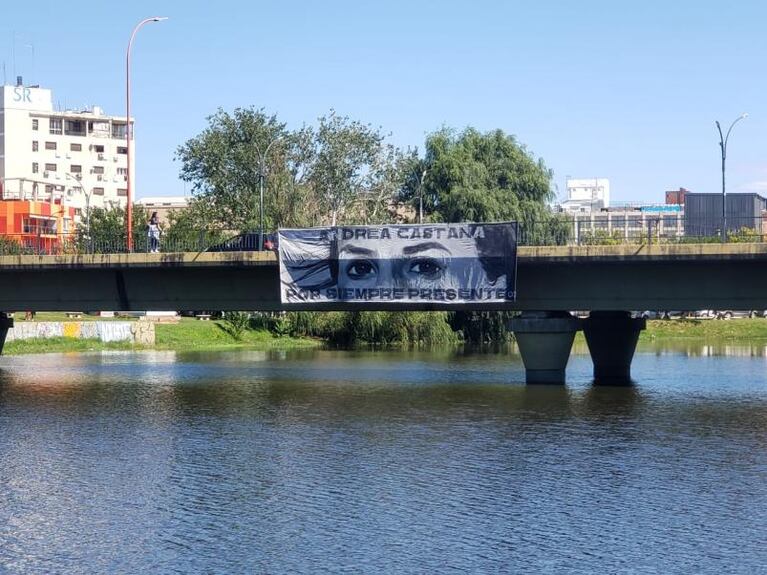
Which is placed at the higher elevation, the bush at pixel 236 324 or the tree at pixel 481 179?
the tree at pixel 481 179

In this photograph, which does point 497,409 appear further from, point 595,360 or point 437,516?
point 437,516

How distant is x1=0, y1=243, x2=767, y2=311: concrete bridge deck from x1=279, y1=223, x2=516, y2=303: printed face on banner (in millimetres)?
1070

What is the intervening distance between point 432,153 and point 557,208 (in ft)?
40.0

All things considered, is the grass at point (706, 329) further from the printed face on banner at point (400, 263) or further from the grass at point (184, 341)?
the printed face on banner at point (400, 263)

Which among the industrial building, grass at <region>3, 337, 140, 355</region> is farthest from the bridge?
grass at <region>3, 337, 140, 355</region>

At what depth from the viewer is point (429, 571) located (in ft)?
82.1

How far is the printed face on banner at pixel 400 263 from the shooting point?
2207 inches

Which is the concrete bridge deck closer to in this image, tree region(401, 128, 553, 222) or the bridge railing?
the bridge railing

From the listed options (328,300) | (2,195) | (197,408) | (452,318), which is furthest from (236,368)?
(2,195)

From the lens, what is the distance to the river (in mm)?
26484

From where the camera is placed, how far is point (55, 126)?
199m

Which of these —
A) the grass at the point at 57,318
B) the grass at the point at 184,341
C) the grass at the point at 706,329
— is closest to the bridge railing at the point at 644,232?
the grass at the point at 184,341

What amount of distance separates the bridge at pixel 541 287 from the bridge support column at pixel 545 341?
46mm

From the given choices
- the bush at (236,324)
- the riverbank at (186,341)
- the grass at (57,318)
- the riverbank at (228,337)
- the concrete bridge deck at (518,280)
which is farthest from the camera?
the bush at (236,324)
